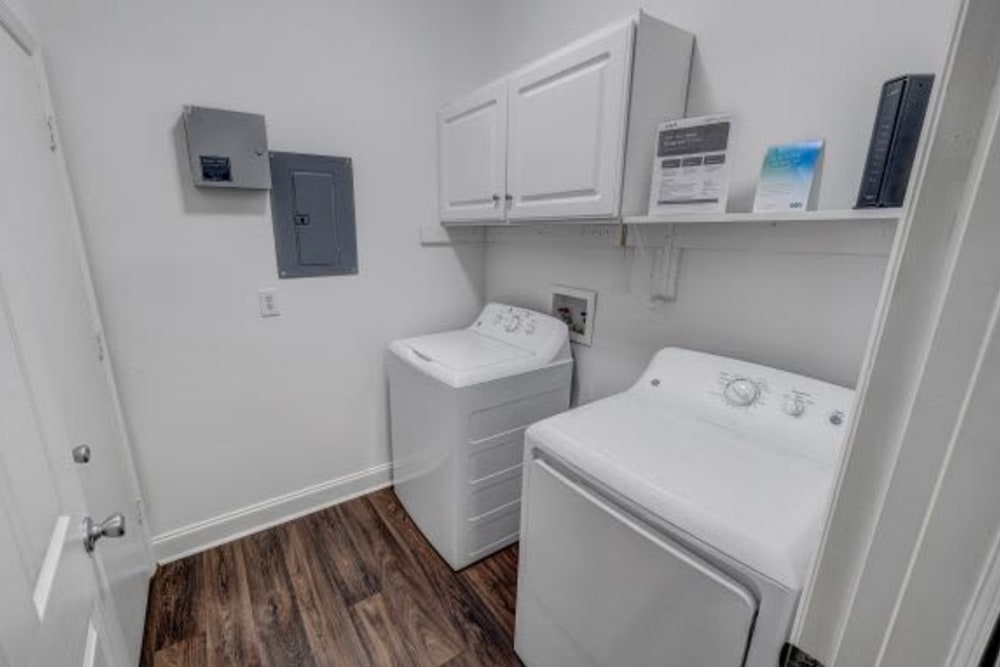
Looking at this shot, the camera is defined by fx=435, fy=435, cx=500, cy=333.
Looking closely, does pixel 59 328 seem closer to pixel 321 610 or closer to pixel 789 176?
pixel 321 610

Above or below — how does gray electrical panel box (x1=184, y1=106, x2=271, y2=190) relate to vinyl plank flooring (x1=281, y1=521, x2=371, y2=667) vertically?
above

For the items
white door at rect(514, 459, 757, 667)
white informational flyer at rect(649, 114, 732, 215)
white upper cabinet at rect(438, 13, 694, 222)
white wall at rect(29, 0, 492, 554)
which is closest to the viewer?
white door at rect(514, 459, 757, 667)

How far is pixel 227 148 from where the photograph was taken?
5.33 feet

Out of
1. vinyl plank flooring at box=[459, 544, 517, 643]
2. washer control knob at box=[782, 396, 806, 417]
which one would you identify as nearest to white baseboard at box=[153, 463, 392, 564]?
vinyl plank flooring at box=[459, 544, 517, 643]

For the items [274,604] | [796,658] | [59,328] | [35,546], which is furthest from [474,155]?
[274,604]

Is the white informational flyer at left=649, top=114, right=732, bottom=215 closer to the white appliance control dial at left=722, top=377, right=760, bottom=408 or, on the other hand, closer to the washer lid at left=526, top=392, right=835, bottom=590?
the white appliance control dial at left=722, top=377, right=760, bottom=408

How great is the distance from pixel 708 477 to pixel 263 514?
6.58 ft

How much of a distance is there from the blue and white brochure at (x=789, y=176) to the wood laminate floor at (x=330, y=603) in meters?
1.65

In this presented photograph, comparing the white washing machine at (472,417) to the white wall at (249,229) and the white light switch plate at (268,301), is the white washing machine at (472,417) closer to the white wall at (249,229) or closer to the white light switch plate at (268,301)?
the white wall at (249,229)

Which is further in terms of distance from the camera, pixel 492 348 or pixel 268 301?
pixel 492 348

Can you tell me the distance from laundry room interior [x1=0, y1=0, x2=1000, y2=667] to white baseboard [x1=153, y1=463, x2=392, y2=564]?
0.01 metres

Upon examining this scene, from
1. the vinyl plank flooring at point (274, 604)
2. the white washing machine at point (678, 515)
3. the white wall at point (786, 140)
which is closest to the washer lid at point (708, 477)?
the white washing machine at point (678, 515)

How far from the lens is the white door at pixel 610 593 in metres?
0.84

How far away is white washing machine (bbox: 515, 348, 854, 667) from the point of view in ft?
2.65
